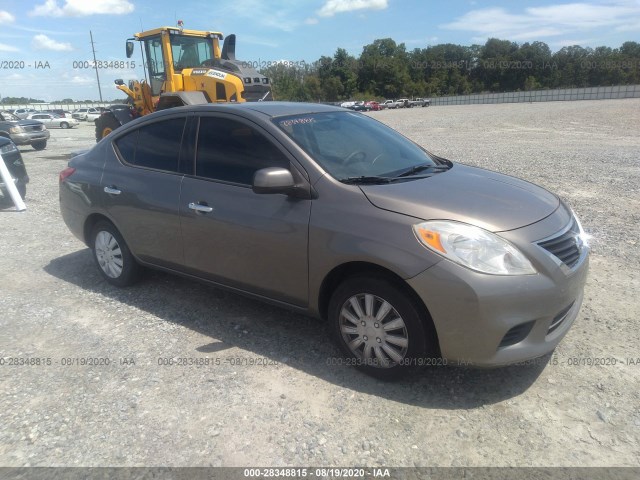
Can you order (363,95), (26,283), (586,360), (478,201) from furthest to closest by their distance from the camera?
1. (363,95)
2. (26,283)
3. (586,360)
4. (478,201)

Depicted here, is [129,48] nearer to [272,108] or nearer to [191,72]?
[191,72]

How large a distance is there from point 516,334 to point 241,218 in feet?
6.43

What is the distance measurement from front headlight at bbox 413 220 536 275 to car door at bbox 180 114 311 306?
870 millimetres

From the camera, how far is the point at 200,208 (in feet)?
12.1

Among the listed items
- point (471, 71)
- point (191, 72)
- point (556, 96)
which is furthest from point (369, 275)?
point (471, 71)

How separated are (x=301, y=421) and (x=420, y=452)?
69 cm

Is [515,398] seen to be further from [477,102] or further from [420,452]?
[477,102]

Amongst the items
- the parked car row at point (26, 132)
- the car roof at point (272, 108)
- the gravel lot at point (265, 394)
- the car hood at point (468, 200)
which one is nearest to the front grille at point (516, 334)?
the gravel lot at point (265, 394)

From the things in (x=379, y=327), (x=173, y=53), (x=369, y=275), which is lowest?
(x=379, y=327)

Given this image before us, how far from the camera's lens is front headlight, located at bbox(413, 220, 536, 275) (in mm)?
2635

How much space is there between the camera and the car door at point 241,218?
3.26 meters

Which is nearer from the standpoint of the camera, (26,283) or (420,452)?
(420,452)

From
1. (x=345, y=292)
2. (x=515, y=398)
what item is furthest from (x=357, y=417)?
(x=515, y=398)

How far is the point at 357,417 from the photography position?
9.09 ft
